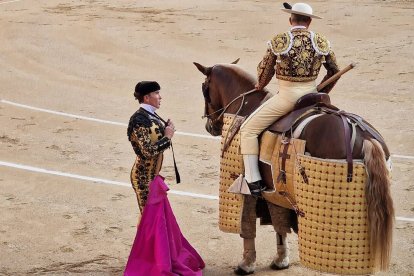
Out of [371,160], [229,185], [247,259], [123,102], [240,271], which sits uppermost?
[371,160]

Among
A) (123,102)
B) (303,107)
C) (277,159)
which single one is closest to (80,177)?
(123,102)

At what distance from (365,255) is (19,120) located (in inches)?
296

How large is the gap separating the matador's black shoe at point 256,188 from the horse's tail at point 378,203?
3.59 ft

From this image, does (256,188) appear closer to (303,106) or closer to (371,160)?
(303,106)

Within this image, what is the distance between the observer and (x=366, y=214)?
650 cm

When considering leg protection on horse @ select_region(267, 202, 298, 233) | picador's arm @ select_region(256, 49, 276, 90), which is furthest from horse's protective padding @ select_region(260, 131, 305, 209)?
picador's arm @ select_region(256, 49, 276, 90)

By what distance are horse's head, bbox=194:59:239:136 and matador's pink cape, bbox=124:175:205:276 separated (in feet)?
3.49

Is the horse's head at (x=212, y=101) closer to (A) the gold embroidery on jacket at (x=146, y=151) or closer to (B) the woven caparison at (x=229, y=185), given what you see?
(B) the woven caparison at (x=229, y=185)

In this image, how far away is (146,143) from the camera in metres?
7.25

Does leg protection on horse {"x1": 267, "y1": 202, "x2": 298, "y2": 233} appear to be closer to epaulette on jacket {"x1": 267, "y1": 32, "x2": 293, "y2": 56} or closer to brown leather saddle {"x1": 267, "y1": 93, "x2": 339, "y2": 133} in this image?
brown leather saddle {"x1": 267, "y1": 93, "x2": 339, "y2": 133}

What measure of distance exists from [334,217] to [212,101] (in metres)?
2.07

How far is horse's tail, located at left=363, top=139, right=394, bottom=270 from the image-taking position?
6375 mm

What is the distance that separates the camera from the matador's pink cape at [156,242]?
7266 mm

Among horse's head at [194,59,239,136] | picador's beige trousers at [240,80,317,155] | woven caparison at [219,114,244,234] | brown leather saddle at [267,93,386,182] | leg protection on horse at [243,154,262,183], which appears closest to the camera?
brown leather saddle at [267,93,386,182]
